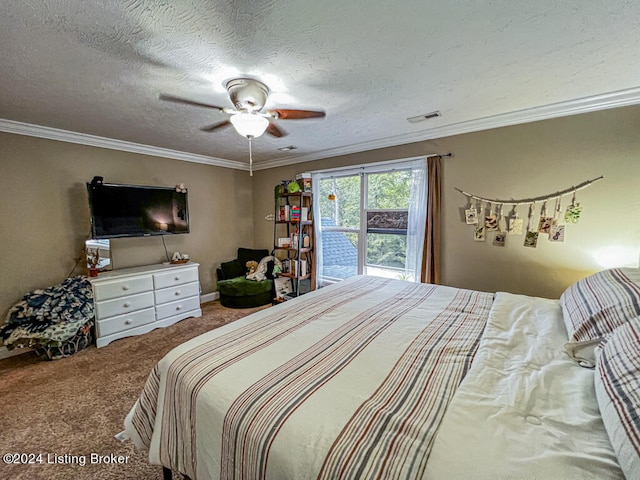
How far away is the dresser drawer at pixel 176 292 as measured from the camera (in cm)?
322

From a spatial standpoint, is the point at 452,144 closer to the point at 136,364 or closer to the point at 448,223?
the point at 448,223

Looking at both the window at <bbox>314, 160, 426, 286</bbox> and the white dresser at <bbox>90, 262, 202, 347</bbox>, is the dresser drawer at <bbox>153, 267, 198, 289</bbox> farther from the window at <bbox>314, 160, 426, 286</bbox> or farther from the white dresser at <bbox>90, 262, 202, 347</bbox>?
the window at <bbox>314, 160, 426, 286</bbox>

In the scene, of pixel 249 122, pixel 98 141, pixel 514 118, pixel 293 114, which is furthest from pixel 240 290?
pixel 514 118

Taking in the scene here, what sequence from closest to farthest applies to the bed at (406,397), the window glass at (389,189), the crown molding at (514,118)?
the bed at (406,397), the crown molding at (514,118), the window glass at (389,189)

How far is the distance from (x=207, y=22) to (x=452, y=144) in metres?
2.49

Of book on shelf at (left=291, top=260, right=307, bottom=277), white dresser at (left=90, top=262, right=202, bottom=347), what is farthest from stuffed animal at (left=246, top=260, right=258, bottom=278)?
white dresser at (left=90, top=262, right=202, bottom=347)

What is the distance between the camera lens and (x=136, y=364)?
2406mm

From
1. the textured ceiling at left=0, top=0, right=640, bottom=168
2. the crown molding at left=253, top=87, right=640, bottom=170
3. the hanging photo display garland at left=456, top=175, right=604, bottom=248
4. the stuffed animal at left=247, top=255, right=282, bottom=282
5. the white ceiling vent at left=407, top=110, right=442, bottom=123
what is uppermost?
the white ceiling vent at left=407, top=110, right=442, bottom=123

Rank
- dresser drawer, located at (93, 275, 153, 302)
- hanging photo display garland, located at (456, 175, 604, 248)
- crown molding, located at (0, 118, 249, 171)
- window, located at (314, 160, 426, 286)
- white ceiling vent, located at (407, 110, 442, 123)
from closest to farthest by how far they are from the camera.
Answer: hanging photo display garland, located at (456, 175, 604, 248), white ceiling vent, located at (407, 110, 442, 123), crown molding, located at (0, 118, 249, 171), dresser drawer, located at (93, 275, 153, 302), window, located at (314, 160, 426, 286)

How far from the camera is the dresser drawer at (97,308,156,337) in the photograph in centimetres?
277

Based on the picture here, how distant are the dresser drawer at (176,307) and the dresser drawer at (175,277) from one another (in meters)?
0.25

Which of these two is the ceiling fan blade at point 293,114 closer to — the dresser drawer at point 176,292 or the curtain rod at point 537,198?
the curtain rod at point 537,198

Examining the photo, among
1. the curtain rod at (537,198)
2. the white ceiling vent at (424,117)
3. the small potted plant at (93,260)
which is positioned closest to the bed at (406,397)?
the curtain rod at (537,198)

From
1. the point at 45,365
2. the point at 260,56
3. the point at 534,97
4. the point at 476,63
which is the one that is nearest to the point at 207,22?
the point at 260,56
